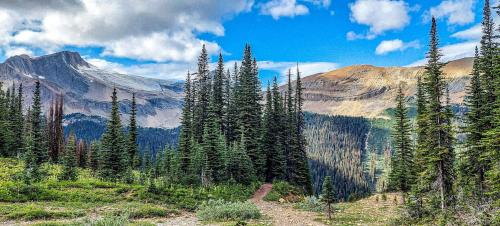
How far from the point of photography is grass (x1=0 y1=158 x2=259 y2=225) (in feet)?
73.3

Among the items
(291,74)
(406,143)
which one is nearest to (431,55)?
(406,143)

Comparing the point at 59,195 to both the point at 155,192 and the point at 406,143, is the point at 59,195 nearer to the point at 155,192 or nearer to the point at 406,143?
the point at 155,192

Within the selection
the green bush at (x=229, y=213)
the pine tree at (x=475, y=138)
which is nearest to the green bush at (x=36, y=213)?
the green bush at (x=229, y=213)

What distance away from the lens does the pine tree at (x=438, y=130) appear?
94.7 feet

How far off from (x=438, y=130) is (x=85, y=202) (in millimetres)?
26842

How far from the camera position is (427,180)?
30797 millimetres

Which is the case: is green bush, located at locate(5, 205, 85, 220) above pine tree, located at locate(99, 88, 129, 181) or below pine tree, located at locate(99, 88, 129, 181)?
below

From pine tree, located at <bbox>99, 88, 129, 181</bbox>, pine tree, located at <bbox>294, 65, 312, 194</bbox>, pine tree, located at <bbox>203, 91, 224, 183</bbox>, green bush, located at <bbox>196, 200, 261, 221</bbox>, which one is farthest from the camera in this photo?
pine tree, located at <bbox>294, 65, 312, 194</bbox>

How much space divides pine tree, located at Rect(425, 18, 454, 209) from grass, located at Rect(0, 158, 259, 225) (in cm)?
1937

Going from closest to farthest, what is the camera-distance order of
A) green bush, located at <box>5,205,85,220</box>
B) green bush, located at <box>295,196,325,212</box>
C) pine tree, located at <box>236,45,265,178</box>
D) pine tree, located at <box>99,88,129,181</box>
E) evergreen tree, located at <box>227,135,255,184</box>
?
green bush, located at <box>5,205,85,220</box> → green bush, located at <box>295,196,325,212</box> → pine tree, located at <box>99,88,129,181</box> → evergreen tree, located at <box>227,135,255,184</box> → pine tree, located at <box>236,45,265,178</box>

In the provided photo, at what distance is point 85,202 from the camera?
27891 millimetres

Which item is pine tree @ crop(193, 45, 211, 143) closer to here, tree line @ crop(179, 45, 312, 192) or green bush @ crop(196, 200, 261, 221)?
tree line @ crop(179, 45, 312, 192)

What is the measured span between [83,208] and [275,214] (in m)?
14.5

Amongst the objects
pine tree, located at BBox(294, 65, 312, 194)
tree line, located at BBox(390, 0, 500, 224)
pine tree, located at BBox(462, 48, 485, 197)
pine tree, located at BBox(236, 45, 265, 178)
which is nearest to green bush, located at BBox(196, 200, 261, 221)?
tree line, located at BBox(390, 0, 500, 224)
